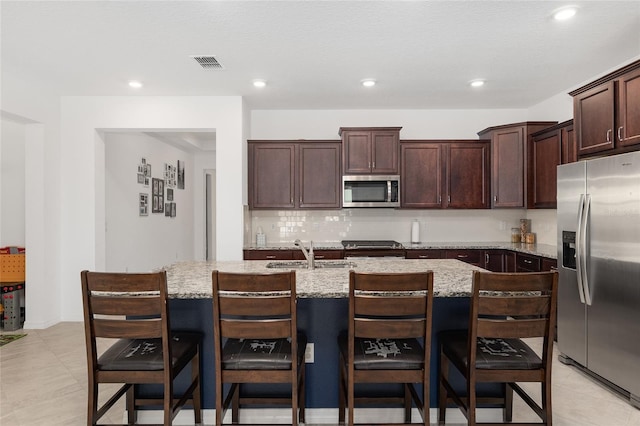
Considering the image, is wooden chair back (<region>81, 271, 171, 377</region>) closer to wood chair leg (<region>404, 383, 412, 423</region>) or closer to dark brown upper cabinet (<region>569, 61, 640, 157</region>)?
wood chair leg (<region>404, 383, 412, 423</region>)

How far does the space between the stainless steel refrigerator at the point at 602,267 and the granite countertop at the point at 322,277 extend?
3.34 ft

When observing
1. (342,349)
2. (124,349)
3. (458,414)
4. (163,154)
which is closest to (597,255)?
(458,414)

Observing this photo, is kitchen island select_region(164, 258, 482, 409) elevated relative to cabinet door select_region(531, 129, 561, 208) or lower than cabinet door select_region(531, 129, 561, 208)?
lower

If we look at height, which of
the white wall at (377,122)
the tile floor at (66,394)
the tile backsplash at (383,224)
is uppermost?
the white wall at (377,122)

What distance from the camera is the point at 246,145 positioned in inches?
191

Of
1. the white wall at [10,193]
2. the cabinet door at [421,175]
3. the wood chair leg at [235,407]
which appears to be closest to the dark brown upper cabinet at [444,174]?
the cabinet door at [421,175]

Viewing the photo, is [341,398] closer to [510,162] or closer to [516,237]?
[510,162]

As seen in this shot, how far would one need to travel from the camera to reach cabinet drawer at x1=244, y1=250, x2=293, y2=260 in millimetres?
4609

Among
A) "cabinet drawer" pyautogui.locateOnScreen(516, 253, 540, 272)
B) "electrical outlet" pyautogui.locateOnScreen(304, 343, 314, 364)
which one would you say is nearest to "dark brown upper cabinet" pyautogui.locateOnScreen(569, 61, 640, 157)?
"cabinet drawer" pyautogui.locateOnScreen(516, 253, 540, 272)

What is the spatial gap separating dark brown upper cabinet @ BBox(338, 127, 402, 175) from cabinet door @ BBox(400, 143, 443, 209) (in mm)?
175

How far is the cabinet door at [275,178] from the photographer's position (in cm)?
491

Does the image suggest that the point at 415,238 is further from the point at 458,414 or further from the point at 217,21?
the point at 217,21

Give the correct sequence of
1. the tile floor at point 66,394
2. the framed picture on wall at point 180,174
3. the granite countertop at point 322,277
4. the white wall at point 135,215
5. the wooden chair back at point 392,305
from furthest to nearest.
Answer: the framed picture on wall at point 180,174 < the white wall at point 135,215 < the tile floor at point 66,394 < the granite countertop at point 322,277 < the wooden chair back at point 392,305

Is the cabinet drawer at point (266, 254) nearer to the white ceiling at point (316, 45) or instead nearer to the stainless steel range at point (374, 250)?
the stainless steel range at point (374, 250)
